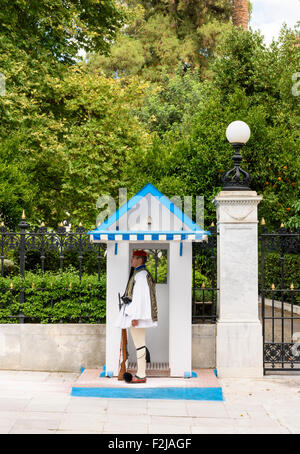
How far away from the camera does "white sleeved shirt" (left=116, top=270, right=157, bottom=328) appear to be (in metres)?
7.57

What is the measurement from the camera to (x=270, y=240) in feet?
28.7

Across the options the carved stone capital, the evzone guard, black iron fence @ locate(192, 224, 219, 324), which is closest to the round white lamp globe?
the carved stone capital

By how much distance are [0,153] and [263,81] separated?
32.4ft

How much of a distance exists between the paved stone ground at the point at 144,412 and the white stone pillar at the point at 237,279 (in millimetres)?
621

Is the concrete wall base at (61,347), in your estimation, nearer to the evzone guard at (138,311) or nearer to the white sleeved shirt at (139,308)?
the evzone guard at (138,311)

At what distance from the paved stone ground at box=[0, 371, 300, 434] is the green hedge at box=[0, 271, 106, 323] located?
1.19 metres

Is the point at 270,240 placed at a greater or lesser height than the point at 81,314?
greater

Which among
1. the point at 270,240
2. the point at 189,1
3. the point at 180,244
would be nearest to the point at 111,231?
the point at 180,244

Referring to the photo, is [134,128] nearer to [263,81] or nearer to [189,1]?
[263,81]

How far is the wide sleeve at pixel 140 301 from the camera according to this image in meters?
7.57

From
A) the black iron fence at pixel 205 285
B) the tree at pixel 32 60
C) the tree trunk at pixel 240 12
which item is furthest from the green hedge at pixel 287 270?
the tree trunk at pixel 240 12

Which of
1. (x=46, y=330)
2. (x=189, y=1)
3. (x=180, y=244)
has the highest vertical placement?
(x=189, y=1)

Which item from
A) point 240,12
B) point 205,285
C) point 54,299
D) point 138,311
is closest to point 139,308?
point 138,311

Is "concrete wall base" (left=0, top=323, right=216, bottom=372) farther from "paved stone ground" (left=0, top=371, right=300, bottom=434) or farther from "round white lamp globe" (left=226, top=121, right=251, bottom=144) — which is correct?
"round white lamp globe" (left=226, top=121, right=251, bottom=144)
